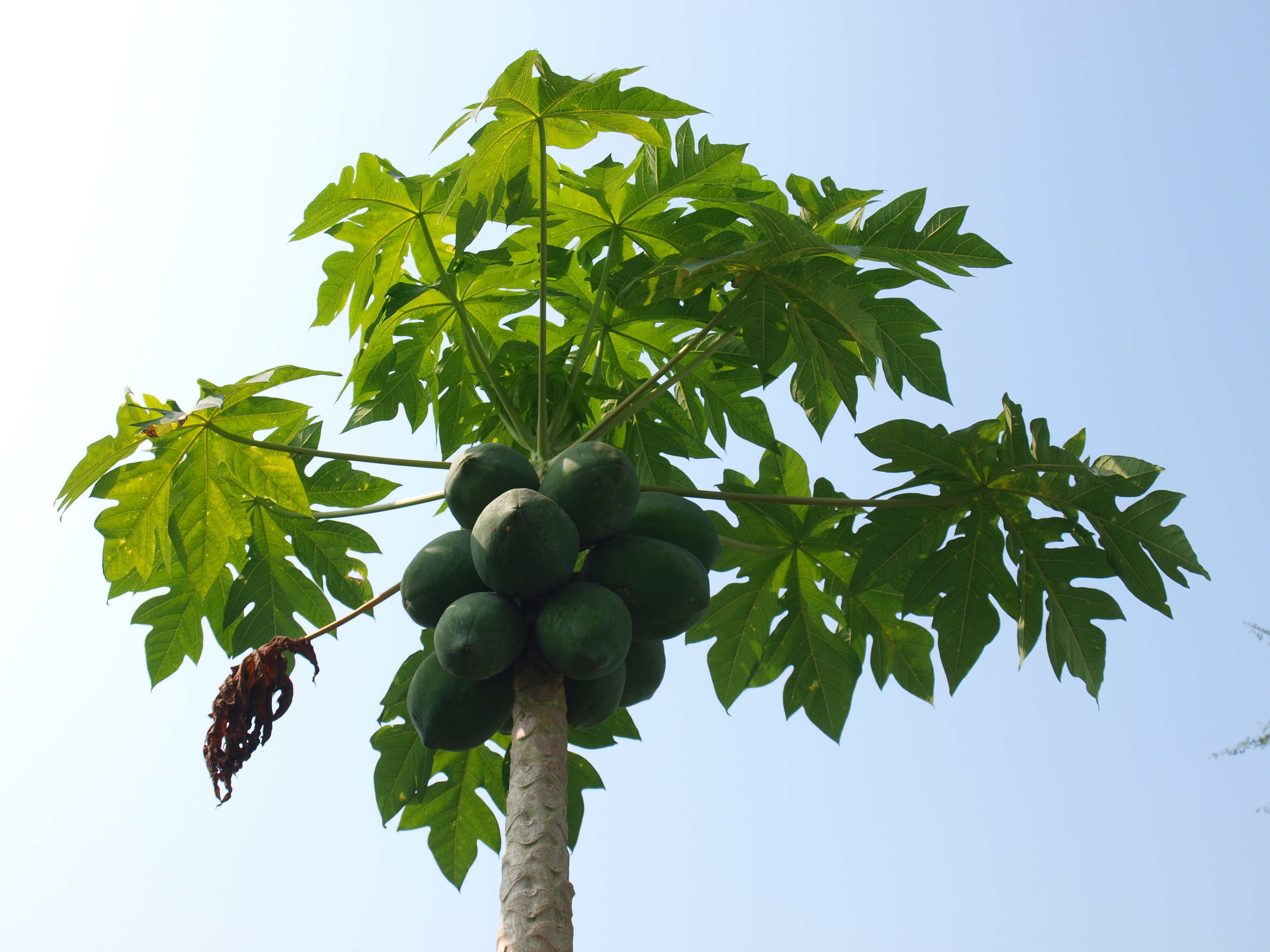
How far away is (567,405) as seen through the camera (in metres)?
3.08

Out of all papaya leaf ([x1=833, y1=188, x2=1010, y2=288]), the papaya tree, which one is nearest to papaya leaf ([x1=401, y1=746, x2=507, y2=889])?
the papaya tree

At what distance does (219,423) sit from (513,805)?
1.88 metres

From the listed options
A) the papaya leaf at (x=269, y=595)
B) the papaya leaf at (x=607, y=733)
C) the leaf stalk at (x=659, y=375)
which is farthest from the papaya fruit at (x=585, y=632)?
the papaya leaf at (x=269, y=595)

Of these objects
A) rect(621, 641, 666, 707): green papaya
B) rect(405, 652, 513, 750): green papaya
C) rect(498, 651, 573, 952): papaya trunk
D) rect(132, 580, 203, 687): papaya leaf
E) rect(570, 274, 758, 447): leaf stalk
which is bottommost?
rect(498, 651, 573, 952): papaya trunk

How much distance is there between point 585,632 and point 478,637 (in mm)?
243

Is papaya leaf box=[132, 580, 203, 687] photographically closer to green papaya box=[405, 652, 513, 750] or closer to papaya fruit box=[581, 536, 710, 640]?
green papaya box=[405, 652, 513, 750]

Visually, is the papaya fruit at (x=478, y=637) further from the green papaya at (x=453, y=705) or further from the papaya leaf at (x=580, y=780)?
the papaya leaf at (x=580, y=780)

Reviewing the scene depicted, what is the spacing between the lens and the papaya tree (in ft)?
7.80

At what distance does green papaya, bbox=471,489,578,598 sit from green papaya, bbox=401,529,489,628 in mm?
166

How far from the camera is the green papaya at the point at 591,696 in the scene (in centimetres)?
241

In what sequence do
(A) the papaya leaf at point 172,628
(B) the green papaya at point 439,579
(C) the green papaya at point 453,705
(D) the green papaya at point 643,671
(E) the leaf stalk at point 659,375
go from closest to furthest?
(C) the green papaya at point 453,705 → (B) the green papaya at point 439,579 → (D) the green papaya at point 643,671 → (E) the leaf stalk at point 659,375 → (A) the papaya leaf at point 172,628

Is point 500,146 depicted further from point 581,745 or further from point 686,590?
point 581,745

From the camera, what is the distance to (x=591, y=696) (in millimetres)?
2418

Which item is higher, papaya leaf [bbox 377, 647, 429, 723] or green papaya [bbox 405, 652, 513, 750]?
papaya leaf [bbox 377, 647, 429, 723]
